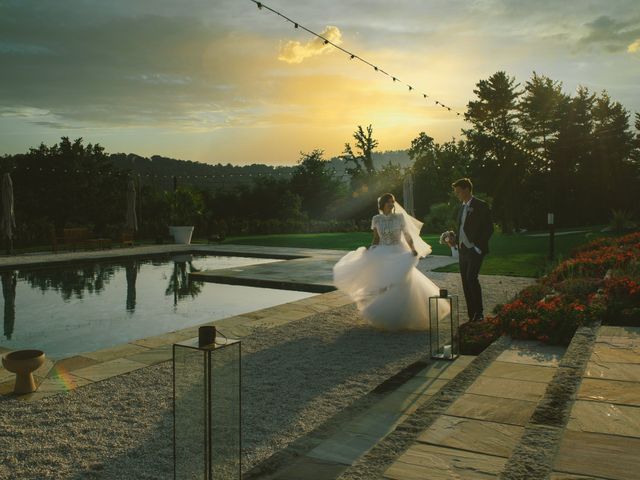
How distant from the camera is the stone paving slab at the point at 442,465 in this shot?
2561mm

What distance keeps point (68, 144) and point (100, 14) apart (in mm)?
20260

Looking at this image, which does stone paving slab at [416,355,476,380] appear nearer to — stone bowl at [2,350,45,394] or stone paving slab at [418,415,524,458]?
stone paving slab at [418,415,524,458]

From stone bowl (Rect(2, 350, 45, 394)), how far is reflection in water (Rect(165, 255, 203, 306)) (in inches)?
209

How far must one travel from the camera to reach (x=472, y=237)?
717 centimetres

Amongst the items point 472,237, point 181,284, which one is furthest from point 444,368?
point 181,284

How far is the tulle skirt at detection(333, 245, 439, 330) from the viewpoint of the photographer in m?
6.62

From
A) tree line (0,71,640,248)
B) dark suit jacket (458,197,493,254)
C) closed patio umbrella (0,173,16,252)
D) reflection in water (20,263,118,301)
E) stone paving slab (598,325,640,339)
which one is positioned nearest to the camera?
stone paving slab (598,325,640,339)

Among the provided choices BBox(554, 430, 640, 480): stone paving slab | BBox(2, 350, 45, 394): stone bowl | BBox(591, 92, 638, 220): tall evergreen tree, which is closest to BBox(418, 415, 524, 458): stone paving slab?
Result: BBox(554, 430, 640, 480): stone paving slab

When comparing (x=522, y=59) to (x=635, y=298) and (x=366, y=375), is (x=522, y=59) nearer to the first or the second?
(x=635, y=298)

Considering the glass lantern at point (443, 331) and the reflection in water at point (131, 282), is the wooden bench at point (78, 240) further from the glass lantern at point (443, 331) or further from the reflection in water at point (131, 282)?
the glass lantern at point (443, 331)

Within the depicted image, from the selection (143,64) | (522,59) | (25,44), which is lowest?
(522,59)

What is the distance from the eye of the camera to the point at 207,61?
1557cm

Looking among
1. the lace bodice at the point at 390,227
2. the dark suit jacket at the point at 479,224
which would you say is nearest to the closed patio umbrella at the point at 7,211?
the lace bodice at the point at 390,227

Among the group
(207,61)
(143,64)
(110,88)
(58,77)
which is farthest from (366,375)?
(58,77)
